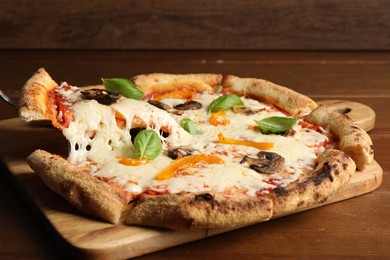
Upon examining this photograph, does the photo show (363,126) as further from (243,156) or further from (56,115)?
(56,115)

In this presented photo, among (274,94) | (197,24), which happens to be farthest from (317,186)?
(197,24)

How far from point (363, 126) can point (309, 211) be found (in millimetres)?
960

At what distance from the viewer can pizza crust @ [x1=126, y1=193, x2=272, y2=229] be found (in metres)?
2.12

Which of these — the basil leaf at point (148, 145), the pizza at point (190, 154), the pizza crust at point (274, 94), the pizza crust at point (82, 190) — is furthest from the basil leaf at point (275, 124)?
the pizza crust at point (82, 190)

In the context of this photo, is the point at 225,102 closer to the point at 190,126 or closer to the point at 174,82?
the point at 190,126

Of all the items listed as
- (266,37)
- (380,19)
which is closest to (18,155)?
(266,37)

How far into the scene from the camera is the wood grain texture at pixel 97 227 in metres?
2.07

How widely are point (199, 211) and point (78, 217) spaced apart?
0.41m

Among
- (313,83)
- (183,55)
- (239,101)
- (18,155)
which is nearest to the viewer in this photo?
(18,155)

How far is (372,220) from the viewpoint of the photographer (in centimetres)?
241

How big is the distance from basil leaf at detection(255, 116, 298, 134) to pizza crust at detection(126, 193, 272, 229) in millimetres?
654

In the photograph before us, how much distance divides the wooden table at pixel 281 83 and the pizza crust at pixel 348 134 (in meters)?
0.15

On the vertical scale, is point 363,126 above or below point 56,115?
below

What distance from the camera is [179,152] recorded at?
2559 millimetres
